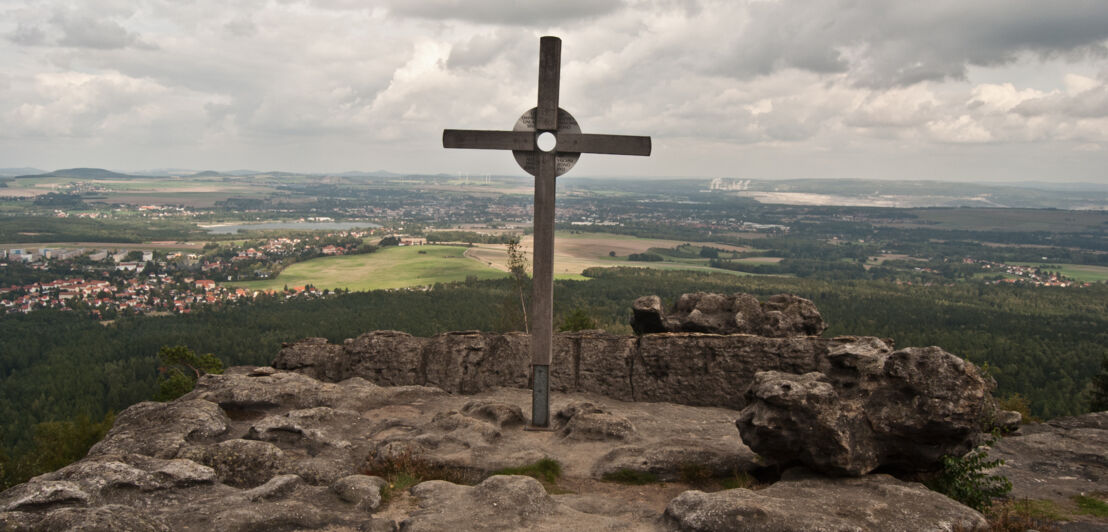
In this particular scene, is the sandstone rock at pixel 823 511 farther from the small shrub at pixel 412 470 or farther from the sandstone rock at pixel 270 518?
the sandstone rock at pixel 270 518

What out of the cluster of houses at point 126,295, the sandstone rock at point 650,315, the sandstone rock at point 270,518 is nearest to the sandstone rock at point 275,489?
the sandstone rock at point 270,518

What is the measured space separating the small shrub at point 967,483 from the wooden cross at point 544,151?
313 inches

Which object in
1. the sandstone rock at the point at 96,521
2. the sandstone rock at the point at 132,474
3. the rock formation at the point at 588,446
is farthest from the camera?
the sandstone rock at the point at 132,474

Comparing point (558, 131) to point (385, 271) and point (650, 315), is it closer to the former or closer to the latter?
point (650, 315)

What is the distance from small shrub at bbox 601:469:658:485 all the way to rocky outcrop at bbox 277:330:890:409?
6.00 meters

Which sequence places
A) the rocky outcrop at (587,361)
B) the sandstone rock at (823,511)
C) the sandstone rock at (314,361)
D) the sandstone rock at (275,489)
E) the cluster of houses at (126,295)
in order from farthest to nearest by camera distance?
the cluster of houses at (126,295) < the sandstone rock at (314,361) < the rocky outcrop at (587,361) < the sandstone rock at (275,489) < the sandstone rock at (823,511)

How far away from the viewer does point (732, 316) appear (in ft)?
65.7

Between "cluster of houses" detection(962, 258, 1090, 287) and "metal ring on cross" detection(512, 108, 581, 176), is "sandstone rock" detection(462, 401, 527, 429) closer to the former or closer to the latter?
"metal ring on cross" detection(512, 108, 581, 176)

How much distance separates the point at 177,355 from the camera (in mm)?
29875

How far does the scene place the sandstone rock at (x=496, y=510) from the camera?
28.8 feet

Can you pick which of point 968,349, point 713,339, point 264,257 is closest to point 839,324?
point 968,349

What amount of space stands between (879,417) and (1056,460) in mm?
6992

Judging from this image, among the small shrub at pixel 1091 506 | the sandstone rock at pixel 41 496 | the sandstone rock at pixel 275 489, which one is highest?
the sandstone rock at pixel 41 496

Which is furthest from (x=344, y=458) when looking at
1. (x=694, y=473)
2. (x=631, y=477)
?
(x=694, y=473)
